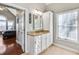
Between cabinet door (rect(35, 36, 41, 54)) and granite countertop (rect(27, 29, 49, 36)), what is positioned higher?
granite countertop (rect(27, 29, 49, 36))

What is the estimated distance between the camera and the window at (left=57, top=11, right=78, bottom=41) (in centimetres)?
152

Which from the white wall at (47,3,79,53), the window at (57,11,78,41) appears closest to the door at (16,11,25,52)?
the white wall at (47,3,79,53)

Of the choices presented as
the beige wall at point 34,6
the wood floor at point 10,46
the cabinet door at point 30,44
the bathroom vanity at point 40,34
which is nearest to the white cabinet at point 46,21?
the bathroom vanity at point 40,34

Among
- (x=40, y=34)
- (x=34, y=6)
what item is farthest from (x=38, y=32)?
(x=34, y=6)

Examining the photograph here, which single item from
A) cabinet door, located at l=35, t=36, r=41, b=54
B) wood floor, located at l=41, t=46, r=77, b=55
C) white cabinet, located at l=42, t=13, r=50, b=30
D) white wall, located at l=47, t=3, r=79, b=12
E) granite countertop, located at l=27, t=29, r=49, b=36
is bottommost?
wood floor, located at l=41, t=46, r=77, b=55

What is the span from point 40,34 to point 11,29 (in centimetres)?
46

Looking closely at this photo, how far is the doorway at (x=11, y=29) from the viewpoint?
147cm

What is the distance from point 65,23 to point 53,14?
9.6 inches

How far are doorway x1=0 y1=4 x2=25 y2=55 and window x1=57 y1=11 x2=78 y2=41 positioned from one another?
60 centimetres

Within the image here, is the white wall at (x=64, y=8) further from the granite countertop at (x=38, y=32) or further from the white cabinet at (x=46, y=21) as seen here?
the granite countertop at (x=38, y=32)

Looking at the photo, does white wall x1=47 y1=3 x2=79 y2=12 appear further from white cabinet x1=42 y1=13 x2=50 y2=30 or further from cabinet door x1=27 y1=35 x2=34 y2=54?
cabinet door x1=27 y1=35 x2=34 y2=54

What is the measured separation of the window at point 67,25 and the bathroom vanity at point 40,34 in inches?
5.8

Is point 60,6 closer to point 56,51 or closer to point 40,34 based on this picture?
point 40,34
